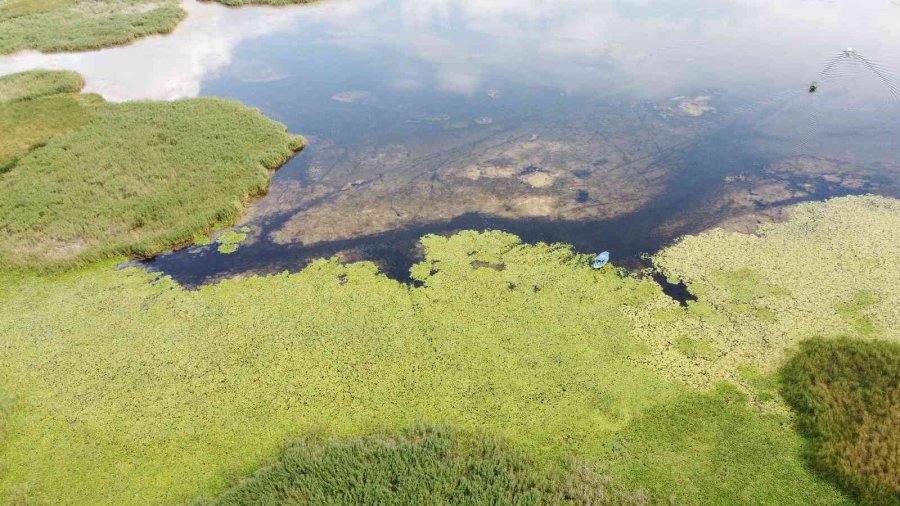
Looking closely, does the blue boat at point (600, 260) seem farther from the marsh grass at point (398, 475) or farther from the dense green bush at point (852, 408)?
the marsh grass at point (398, 475)

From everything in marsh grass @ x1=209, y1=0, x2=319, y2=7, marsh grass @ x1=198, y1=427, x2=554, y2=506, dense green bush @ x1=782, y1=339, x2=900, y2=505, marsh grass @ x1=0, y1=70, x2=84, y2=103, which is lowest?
marsh grass @ x1=198, y1=427, x2=554, y2=506

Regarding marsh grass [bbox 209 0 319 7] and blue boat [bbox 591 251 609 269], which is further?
marsh grass [bbox 209 0 319 7]

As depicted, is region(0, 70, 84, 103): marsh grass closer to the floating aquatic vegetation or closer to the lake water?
the lake water

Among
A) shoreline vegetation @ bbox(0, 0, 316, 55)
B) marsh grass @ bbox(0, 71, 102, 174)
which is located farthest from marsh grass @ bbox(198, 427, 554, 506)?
shoreline vegetation @ bbox(0, 0, 316, 55)

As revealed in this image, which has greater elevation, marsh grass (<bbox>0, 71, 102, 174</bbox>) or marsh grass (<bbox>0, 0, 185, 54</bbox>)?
marsh grass (<bbox>0, 0, 185, 54</bbox>)

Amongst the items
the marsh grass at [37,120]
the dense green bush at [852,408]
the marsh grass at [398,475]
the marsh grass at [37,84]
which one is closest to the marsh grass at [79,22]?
the marsh grass at [37,84]

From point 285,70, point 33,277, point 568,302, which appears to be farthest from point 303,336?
point 285,70

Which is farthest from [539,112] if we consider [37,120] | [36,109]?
[36,109]
